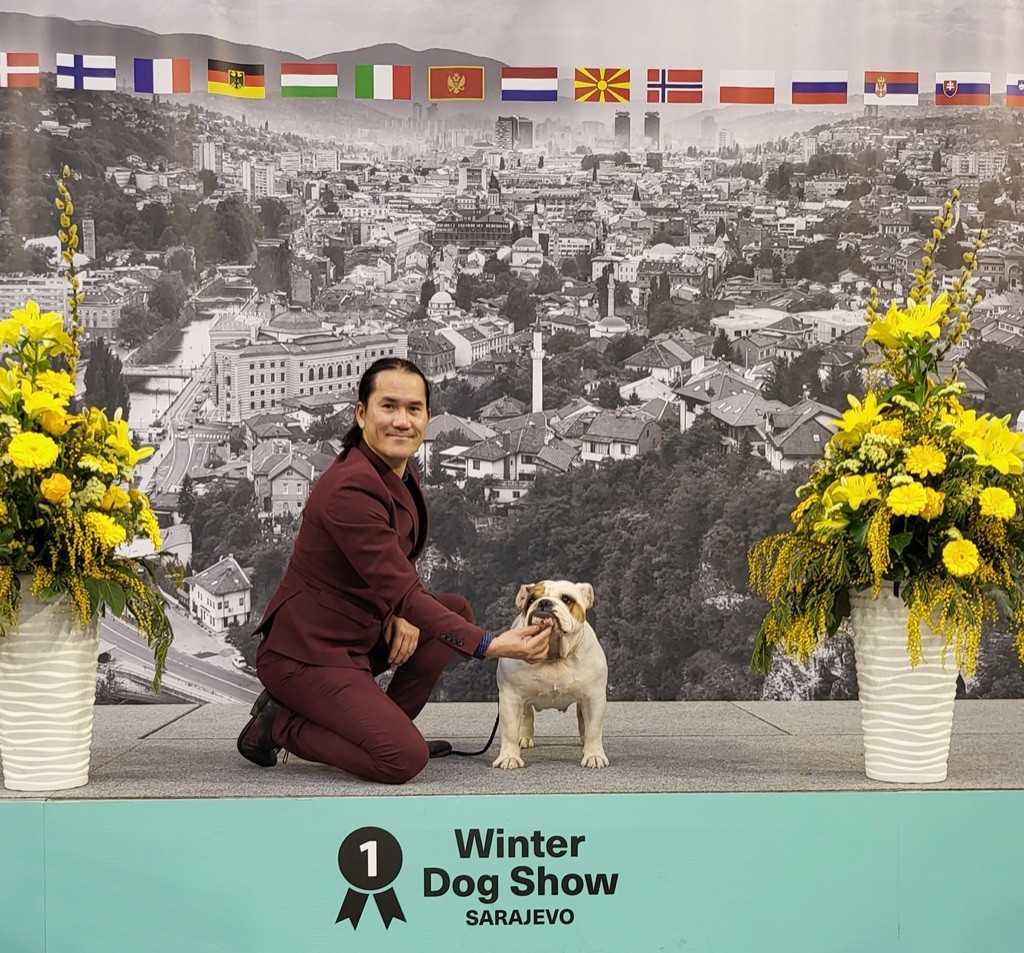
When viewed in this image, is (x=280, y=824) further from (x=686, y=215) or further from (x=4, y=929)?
(x=686, y=215)

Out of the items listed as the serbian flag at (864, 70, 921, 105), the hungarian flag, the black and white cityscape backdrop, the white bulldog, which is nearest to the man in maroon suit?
the white bulldog

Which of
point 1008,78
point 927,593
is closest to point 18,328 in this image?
point 927,593

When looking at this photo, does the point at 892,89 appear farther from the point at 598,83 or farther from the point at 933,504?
the point at 933,504

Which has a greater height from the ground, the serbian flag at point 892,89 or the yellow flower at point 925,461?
the serbian flag at point 892,89

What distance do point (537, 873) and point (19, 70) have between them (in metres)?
3.05

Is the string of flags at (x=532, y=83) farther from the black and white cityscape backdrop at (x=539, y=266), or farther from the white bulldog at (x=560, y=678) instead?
the white bulldog at (x=560, y=678)

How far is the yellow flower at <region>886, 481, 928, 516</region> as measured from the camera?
2.34m

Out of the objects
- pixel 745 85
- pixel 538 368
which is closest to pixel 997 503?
pixel 538 368

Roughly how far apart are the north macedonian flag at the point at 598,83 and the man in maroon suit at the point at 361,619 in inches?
68.9

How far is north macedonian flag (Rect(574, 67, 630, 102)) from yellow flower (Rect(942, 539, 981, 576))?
226 centimetres

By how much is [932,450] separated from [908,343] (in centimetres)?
25

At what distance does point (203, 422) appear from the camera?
4.08 meters

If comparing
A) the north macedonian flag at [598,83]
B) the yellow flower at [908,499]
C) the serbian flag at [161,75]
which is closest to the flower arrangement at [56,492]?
the yellow flower at [908,499]

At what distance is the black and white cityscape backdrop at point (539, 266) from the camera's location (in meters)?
4.05
